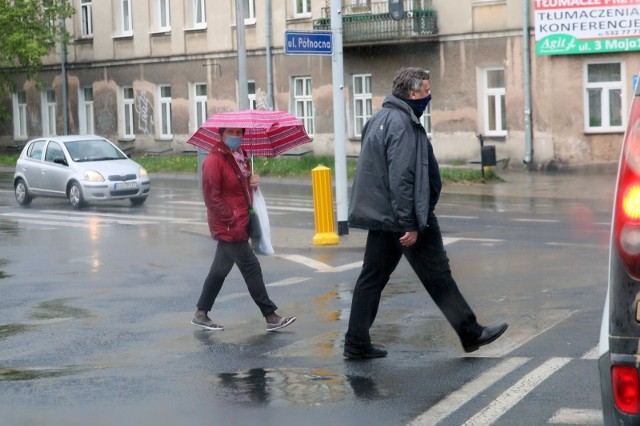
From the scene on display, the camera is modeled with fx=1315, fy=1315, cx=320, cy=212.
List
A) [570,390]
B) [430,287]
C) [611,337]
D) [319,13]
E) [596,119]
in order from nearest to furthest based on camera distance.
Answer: [611,337]
[570,390]
[430,287]
[596,119]
[319,13]

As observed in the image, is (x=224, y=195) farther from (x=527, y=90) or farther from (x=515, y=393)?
(x=527, y=90)

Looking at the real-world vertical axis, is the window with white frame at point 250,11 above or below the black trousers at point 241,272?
above

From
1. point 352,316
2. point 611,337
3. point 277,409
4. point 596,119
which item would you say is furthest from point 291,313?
point 596,119

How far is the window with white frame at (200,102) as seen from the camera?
148ft

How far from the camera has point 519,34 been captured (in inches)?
1364

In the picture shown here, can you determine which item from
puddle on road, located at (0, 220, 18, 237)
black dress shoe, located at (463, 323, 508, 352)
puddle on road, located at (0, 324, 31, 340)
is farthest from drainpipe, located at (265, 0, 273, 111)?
black dress shoe, located at (463, 323, 508, 352)

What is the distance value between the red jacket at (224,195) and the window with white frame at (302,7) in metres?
30.9

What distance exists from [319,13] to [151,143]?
32.4 feet

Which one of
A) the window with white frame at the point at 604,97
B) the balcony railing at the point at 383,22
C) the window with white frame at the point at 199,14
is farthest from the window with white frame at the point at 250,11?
the window with white frame at the point at 604,97

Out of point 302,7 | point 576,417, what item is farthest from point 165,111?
point 576,417

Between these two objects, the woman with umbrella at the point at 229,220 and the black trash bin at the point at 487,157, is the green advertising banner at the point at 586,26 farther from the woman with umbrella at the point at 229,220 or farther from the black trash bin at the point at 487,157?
the woman with umbrella at the point at 229,220

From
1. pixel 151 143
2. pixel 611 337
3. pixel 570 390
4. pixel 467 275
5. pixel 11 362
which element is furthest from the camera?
pixel 151 143

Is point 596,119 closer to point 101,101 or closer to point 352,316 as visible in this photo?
point 101,101

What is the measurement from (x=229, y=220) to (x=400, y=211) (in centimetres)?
257
